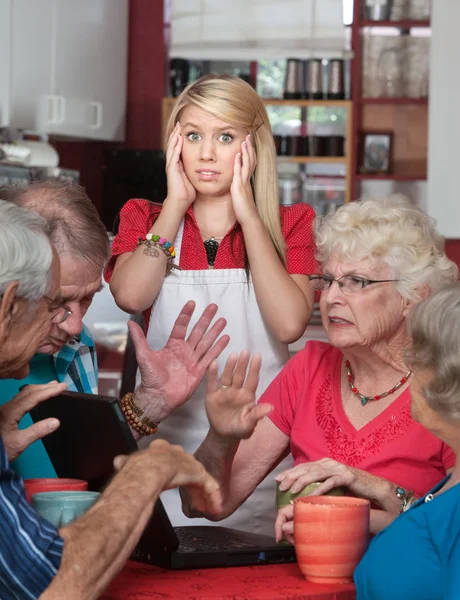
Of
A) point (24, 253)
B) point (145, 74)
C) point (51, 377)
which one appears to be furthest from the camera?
point (145, 74)

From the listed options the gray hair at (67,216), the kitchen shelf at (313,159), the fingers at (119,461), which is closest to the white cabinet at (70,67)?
the kitchen shelf at (313,159)

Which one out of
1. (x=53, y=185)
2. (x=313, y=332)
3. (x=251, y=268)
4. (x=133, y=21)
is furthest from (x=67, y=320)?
(x=133, y=21)

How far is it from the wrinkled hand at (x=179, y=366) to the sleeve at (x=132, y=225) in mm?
304

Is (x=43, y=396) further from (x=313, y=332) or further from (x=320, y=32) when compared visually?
(x=320, y=32)

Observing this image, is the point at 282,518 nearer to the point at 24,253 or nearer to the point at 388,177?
the point at 24,253

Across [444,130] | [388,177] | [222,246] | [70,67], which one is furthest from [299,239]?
[388,177]

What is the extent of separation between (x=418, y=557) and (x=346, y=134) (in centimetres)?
527

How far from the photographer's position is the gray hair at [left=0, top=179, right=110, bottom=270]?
1.75 metres

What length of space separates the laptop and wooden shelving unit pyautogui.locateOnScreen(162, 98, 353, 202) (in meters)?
4.74

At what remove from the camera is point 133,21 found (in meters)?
6.18

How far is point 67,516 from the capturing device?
124cm

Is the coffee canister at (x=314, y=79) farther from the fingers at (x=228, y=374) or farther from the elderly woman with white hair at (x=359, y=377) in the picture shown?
the fingers at (x=228, y=374)

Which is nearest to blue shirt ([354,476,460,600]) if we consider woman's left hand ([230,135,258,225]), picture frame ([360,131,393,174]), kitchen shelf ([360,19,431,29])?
woman's left hand ([230,135,258,225])

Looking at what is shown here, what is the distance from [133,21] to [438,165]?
218 cm
